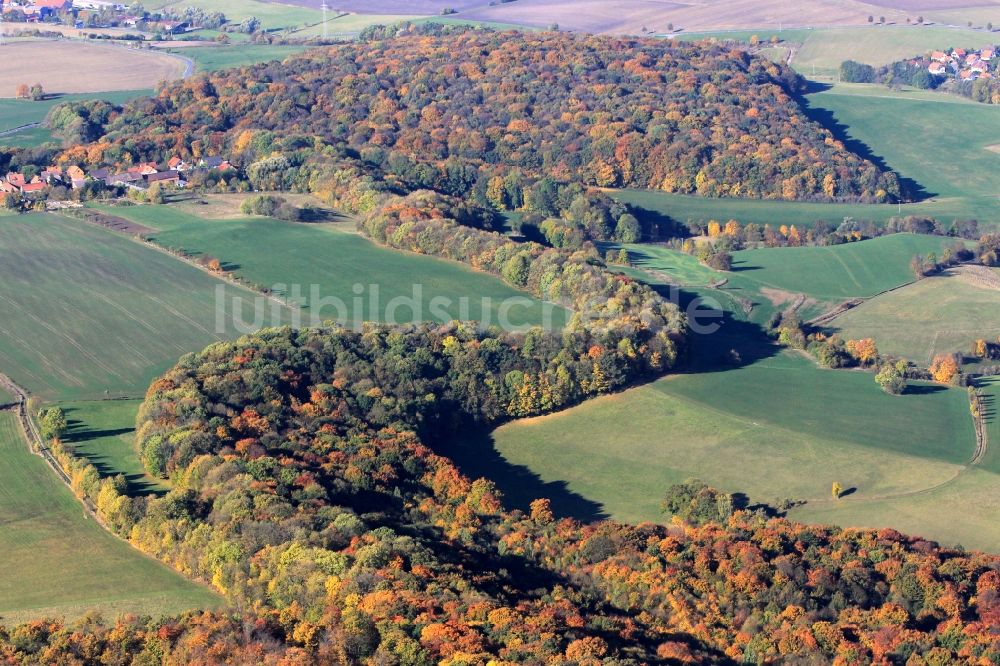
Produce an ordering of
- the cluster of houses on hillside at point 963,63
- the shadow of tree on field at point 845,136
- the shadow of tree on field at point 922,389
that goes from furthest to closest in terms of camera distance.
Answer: the cluster of houses on hillside at point 963,63 → the shadow of tree on field at point 845,136 → the shadow of tree on field at point 922,389

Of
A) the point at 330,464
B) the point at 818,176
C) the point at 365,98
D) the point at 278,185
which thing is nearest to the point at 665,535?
the point at 330,464

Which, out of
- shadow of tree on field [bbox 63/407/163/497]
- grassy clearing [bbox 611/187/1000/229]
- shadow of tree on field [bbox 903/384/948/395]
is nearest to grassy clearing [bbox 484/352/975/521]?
shadow of tree on field [bbox 903/384/948/395]

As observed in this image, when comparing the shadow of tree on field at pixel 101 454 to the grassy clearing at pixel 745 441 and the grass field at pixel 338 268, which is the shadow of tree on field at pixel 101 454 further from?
the grass field at pixel 338 268

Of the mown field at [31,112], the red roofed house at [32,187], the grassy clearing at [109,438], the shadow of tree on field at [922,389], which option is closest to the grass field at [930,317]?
the shadow of tree on field at [922,389]

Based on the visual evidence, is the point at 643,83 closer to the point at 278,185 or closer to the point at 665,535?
the point at 278,185

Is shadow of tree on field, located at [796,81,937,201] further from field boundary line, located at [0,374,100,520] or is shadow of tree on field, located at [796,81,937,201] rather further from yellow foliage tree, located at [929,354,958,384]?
field boundary line, located at [0,374,100,520]

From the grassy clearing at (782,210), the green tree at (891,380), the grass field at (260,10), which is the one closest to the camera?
the green tree at (891,380)

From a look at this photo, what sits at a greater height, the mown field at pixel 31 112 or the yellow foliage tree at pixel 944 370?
the mown field at pixel 31 112
